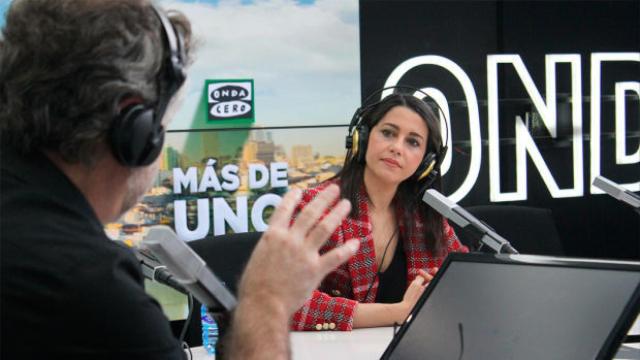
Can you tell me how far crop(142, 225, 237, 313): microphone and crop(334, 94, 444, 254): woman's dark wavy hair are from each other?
1293 mm

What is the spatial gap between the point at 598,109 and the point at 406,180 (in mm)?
1803

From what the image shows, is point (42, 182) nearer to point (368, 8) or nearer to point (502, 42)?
point (368, 8)

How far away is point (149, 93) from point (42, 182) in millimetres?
169

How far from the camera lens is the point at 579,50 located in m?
3.80

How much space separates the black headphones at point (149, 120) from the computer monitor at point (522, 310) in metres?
0.69

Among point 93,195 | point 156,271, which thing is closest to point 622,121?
point 156,271

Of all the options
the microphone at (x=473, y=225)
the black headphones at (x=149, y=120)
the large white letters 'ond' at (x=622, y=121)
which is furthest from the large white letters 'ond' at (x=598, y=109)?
the black headphones at (x=149, y=120)

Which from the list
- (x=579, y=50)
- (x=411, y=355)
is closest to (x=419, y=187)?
(x=411, y=355)

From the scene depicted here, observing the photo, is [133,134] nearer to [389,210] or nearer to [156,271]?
[156,271]

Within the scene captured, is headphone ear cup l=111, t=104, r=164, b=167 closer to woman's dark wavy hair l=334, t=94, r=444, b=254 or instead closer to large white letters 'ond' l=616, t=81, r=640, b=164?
woman's dark wavy hair l=334, t=94, r=444, b=254

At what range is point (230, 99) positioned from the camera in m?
3.21

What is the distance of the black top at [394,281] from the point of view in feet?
7.29

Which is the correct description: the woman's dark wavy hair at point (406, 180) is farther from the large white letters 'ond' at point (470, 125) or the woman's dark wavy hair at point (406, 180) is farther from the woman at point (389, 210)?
the large white letters 'ond' at point (470, 125)

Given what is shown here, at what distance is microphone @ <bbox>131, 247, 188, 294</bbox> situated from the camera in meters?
1.27
